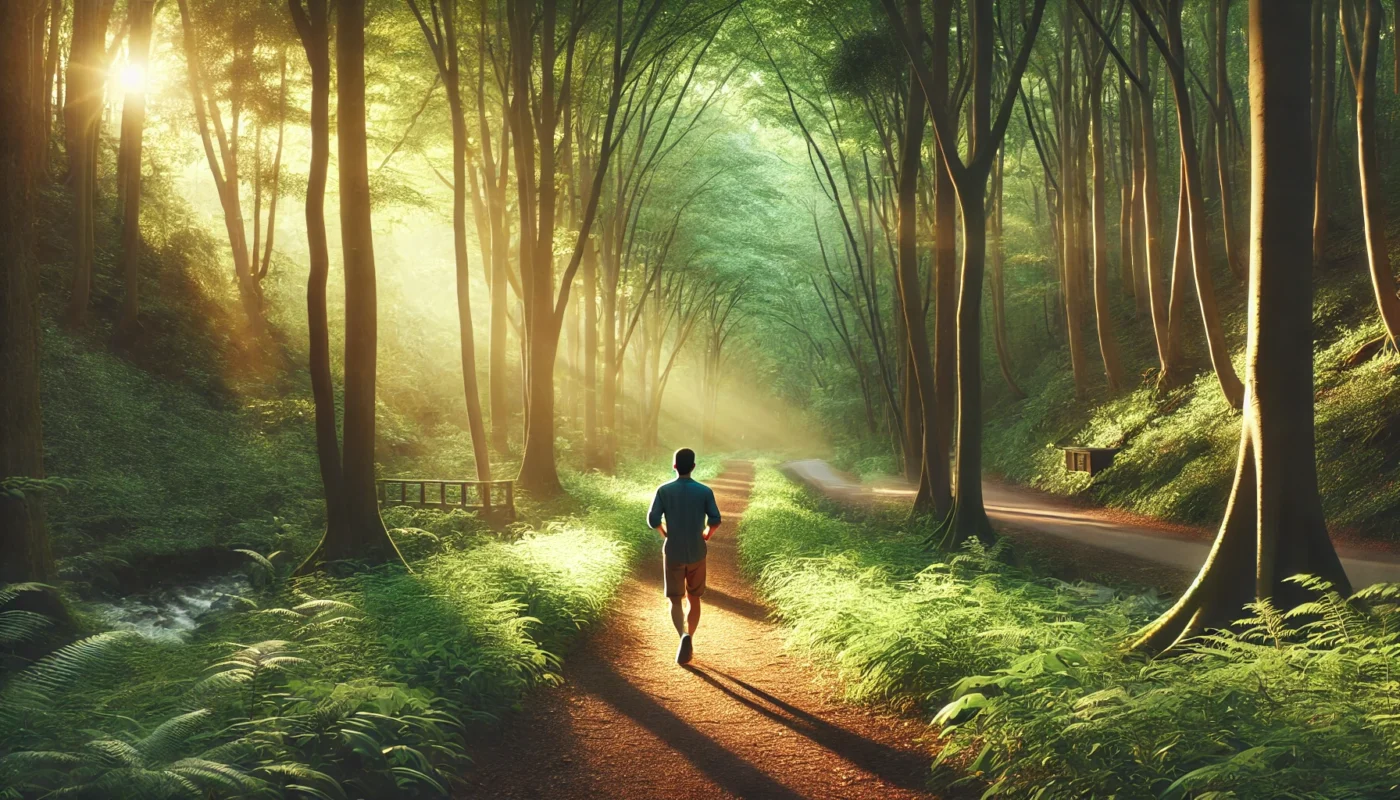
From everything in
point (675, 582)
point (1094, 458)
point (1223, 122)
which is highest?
point (1223, 122)

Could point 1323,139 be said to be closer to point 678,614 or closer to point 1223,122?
point 1223,122

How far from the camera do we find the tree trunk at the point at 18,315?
6957 millimetres

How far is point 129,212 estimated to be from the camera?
1852 cm

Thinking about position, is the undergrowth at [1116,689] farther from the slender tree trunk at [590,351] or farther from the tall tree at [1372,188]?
the slender tree trunk at [590,351]

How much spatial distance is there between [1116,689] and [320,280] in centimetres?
874

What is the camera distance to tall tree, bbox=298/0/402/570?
10062 mm

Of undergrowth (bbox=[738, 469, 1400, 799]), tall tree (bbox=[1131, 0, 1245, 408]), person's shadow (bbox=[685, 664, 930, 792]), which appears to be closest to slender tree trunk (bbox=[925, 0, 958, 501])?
tall tree (bbox=[1131, 0, 1245, 408])

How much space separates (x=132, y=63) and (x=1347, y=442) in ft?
69.0

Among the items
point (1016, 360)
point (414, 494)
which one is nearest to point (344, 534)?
point (414, 494)

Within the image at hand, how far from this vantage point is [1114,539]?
43.1ft

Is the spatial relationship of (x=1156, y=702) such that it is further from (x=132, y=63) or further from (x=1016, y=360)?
(x=1016, y=360)

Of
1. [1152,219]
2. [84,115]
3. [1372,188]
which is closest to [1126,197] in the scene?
[1152,219]

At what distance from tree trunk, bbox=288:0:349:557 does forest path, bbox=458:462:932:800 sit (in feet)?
11.1

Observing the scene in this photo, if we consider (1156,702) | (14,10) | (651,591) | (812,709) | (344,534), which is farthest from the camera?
(651,591)
